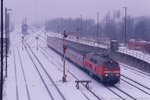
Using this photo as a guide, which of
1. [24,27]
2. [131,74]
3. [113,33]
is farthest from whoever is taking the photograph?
[24,27]

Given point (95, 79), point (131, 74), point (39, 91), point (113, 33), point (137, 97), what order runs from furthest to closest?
1. point (113, 33)
2. point (131, 74)
3. point (95, 79)
4. point (39, 91)
5. point (137, 97)

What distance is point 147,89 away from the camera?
76.0 ft

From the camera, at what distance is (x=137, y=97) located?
20.2m

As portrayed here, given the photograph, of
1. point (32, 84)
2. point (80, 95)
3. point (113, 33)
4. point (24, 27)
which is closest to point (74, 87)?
point (80, 95)

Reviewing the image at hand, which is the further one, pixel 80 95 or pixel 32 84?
pixel 32 84

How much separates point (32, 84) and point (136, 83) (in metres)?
10.5

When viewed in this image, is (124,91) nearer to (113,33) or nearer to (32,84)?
(32,84)

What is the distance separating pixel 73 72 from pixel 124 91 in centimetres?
1040

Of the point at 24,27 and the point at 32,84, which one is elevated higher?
the point at 24,27

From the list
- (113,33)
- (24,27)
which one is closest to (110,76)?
(113,33)

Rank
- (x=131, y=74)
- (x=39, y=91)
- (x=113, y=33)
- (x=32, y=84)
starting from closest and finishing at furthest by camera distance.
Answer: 1. (x=39, y=91)
2. (x=32, y=84)
3. (x=131, y=74)
4. (x=113, y=33)

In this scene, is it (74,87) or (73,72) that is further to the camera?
(73,72)

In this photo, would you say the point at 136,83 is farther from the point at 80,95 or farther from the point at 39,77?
the point at 39,77

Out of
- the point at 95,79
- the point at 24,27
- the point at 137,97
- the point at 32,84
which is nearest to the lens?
the point at 137,97
